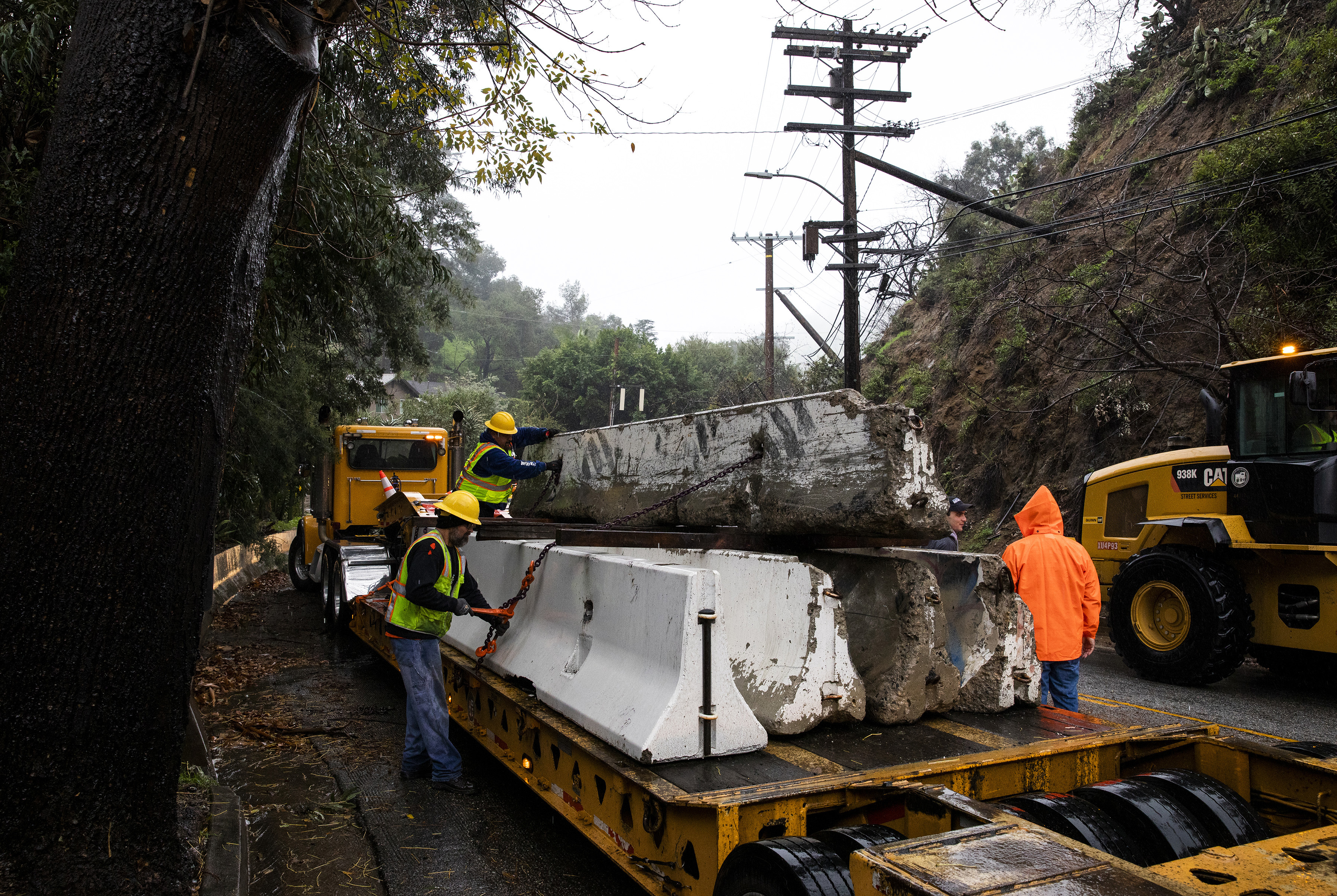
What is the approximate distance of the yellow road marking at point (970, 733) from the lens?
378 cm

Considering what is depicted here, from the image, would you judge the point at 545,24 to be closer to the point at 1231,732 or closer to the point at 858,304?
the point at 1231,732

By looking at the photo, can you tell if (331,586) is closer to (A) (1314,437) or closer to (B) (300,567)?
(B) (300,567)

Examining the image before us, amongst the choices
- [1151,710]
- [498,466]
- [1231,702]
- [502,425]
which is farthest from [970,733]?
[1231,702]

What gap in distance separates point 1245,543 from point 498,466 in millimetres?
6755

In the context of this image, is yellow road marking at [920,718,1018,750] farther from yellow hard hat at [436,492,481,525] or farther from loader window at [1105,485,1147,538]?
loader window at [1105,485,1147,538]

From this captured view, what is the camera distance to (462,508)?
561cm

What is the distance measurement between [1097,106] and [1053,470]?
11.9m

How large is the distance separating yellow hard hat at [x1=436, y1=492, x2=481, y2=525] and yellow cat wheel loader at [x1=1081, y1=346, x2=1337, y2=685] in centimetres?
653

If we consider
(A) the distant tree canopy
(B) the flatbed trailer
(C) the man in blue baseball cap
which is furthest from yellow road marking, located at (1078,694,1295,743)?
(A) the distant tree canopy

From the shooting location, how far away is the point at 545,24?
4.45 m

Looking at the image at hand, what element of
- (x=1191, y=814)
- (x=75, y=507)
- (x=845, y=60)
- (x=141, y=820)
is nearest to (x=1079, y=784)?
(x=1191, y=814)

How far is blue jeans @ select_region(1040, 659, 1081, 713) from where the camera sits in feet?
17.9

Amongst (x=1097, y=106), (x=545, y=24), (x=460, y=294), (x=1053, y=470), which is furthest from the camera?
(x=1097, y=106)

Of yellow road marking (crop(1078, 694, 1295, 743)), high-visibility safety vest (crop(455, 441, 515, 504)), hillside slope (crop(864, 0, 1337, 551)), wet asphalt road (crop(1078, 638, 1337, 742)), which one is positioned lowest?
wet asphalt road (crop(1078, 638, 1337, 742))
